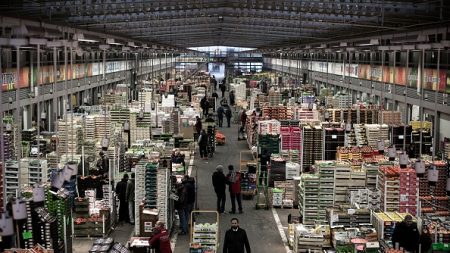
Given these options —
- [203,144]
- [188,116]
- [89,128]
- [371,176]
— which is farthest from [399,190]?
[188,116]

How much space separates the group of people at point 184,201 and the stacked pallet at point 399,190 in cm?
457

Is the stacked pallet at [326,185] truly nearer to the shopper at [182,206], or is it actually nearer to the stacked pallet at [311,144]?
the shopper at [182,206]

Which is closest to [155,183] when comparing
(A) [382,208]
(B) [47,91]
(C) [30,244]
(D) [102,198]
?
(D) [102,198]

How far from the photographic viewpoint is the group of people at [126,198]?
649 inches

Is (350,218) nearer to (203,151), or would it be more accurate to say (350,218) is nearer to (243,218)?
(243,218)

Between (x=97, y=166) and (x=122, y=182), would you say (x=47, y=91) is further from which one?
(x=122, y=182)

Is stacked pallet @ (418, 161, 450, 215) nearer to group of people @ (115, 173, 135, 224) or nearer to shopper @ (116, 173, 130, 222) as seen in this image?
group of people @ (115, 173, 135, 224)

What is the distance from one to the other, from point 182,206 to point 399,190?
16.2 feet

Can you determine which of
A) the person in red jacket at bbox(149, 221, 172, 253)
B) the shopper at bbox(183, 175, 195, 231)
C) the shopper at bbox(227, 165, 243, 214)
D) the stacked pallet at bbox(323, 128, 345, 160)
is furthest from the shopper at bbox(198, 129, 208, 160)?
the person in red jacket at bbox(149, 221, 172, 253)

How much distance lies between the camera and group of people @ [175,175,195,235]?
15.8m

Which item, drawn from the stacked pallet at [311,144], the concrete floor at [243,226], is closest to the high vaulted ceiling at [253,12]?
the stacked pallet at [311,144]

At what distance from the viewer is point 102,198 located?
17.3m

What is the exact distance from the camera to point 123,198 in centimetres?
1673

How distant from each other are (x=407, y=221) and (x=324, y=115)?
47.7 ft
